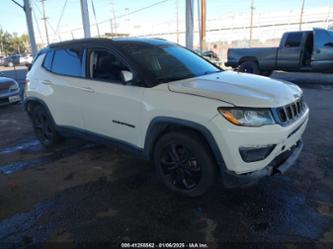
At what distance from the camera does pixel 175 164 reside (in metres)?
3.41

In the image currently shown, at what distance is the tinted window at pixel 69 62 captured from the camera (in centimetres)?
424

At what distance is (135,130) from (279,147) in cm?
163

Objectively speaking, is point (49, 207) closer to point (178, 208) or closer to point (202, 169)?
point (178, 208)

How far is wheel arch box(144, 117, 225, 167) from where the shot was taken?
2936 mm

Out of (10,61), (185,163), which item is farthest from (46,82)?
(10,61)

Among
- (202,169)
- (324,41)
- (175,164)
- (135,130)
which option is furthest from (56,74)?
(324,41)

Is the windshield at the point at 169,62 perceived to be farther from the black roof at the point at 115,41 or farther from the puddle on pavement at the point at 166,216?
the puddle on pavement at the point at 166,216

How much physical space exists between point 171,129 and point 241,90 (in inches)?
34.0

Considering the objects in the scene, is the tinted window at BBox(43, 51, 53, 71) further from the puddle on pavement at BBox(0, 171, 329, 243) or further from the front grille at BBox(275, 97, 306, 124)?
the front grille at BBox(275, 97, 306, 124)

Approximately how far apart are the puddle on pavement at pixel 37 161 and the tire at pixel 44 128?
0.27 m

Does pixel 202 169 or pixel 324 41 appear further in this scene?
pixel 324 41

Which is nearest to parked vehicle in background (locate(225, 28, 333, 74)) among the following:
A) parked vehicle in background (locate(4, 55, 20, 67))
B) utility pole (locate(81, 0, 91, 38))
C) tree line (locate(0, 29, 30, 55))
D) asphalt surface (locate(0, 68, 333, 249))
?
utility pole (locate(81, 0, 91, 38))

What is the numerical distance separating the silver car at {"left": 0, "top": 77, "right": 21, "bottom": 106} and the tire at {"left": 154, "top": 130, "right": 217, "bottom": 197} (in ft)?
22.8

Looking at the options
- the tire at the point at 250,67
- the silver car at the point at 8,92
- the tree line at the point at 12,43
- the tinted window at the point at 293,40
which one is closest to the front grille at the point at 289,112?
the silver car at the point at 8,92
